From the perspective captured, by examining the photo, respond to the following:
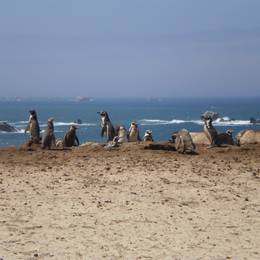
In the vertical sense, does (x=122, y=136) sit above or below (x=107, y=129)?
below

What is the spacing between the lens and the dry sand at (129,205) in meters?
10.4

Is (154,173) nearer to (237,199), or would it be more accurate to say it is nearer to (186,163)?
(186,163)

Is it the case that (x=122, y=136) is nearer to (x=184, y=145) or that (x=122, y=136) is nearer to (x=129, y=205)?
(x=184, y=145)

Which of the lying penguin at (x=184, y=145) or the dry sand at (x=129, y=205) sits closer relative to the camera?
the dry sand at (x=129, y=205)

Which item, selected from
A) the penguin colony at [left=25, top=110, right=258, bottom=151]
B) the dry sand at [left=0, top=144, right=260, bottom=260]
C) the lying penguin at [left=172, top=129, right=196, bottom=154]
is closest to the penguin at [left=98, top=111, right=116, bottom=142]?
the penguin colony at [left=25, top=110, right=258, bottom=151]

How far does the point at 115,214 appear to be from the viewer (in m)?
12.5

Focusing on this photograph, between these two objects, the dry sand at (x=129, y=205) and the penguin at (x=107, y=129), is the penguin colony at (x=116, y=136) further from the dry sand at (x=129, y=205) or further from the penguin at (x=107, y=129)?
the dry sand at (x=129, y=205)

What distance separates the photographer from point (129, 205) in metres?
13.2

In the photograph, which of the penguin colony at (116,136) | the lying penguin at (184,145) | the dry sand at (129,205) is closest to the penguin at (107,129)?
the penguin colony at (116,136)

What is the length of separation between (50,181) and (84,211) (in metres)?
2.99

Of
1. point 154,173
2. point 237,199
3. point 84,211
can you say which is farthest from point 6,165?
point 237,199

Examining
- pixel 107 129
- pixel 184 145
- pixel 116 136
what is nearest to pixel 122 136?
pixel 116 136

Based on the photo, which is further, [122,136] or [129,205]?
[122,136]

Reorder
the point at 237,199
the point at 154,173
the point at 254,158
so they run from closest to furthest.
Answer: the point at 237,199 < the point at 154,173 < the point at 254,158
